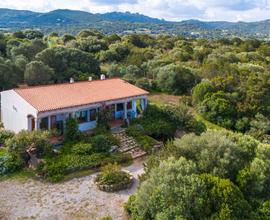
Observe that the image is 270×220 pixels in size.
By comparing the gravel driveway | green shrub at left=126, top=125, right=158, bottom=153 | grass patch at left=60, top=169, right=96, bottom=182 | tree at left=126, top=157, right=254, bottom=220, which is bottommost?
the gravel driveway

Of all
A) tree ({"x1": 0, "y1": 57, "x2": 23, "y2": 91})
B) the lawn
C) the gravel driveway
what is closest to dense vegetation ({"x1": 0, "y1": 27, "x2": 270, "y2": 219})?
Result: tree ({"x1": 0, "y1": 57, "x2": 23, "y2": 91})

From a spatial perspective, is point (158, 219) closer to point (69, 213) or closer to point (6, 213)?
point (69, 213)

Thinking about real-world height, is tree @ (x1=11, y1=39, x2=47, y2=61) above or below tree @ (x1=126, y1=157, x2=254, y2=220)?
above

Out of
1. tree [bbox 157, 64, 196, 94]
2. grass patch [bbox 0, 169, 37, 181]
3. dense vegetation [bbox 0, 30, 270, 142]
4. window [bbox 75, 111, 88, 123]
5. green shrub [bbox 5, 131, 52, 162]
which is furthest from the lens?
tree [bbox 157, 64, 196, 94]

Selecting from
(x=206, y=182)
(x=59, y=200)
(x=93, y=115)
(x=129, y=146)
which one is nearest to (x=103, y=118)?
(x=93, y=115)

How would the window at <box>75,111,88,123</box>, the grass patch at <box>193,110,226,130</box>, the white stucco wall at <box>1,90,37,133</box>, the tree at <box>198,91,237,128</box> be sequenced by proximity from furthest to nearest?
1. the tree at <box>198,91,237,128</box>
2. the grass patch at <box>193,110,226,130</box>
3. the window at <box>75,111,88,123</box>
4. the white stucco wall at <box>1,90,37,133</box>

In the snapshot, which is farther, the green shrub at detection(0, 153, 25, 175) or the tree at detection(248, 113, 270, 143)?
the tree at detection(248, 113, 270, 143)

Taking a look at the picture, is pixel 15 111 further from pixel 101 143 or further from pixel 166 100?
pixel 166 100

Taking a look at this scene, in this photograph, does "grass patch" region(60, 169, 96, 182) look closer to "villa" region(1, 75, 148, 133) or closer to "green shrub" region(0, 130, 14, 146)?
"villa" region(1, 75, 148, 133)
